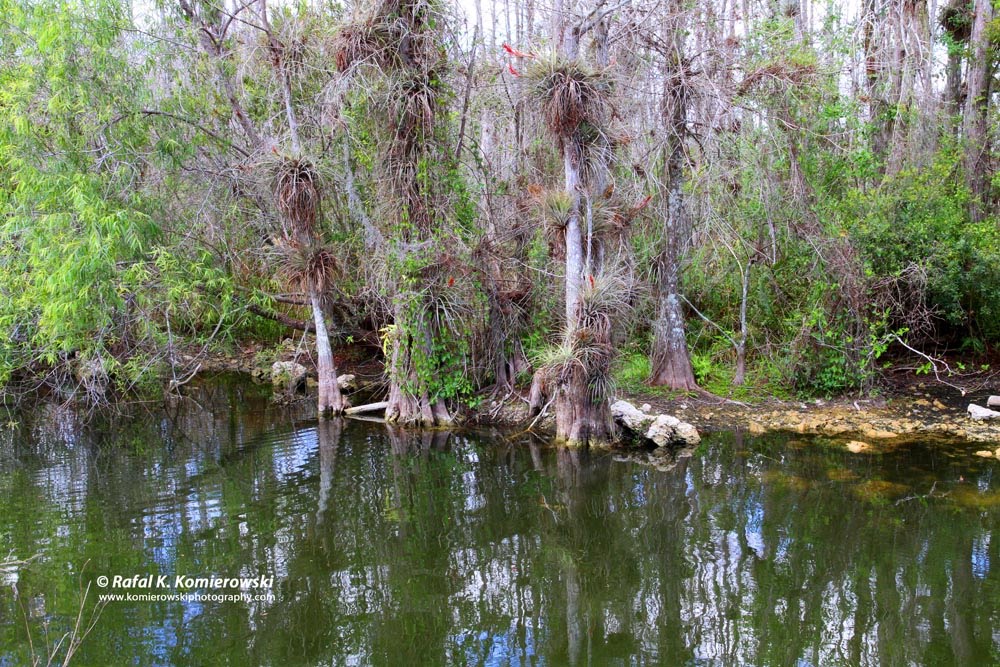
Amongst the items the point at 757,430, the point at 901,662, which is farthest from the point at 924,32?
the point at 901,662

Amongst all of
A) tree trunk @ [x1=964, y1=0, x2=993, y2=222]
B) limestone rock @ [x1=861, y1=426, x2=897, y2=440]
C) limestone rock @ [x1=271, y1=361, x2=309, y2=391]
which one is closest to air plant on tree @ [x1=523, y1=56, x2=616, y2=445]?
limestone rock @ [x1=861, y1=426, x2=897, y2=440]

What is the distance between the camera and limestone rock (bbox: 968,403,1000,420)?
909 cm

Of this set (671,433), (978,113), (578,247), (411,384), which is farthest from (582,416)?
(978,113)

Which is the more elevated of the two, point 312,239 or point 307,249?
point 312,239

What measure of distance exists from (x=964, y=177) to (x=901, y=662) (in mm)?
9279

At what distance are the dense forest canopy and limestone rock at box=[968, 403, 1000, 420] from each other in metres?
1.06

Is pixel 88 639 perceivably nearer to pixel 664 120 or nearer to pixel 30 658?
pixel 30 658

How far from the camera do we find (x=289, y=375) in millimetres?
12812

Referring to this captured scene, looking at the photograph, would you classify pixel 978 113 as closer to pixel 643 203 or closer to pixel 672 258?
pixel 672 258

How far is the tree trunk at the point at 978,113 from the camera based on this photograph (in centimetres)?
1095

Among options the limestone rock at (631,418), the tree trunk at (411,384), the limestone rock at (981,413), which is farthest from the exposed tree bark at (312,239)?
the limestone rock at (981,413)

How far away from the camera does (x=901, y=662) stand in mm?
4414

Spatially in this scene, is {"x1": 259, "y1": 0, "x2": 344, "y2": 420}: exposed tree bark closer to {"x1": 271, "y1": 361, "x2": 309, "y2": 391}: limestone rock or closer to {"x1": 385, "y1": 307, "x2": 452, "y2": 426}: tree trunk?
{"x1": 385, "y1": 307, "x2": 452, "y2": 426}: tree trunk

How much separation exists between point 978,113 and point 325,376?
10.7 meters
